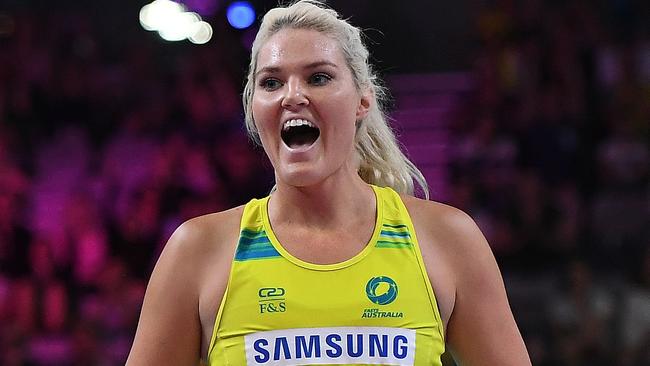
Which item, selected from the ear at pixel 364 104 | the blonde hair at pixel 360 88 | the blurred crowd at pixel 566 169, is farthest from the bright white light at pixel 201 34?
the ear at pixel 364 104

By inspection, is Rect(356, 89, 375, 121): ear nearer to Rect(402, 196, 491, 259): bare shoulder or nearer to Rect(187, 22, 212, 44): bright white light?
Rect(402, 196, 491, 259): bare shoulder

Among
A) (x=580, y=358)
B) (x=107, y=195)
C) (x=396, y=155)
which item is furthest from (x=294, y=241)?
(x=107, y=195)

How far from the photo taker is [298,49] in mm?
2080

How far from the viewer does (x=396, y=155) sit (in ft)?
7.91

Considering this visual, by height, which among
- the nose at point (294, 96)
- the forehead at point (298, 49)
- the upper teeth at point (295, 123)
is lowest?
the upper teeth at point (295, 123)

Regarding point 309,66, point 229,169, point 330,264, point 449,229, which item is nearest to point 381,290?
point 330,264

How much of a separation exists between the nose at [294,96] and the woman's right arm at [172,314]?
0.34 metres

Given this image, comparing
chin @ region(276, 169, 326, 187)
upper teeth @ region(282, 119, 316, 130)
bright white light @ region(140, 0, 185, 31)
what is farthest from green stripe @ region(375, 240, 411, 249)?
bright white light @ region(140, 0, 185, 31)

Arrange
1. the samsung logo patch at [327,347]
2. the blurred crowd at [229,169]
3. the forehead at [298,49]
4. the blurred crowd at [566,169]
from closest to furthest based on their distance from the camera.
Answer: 1. the samsung logo patch at [327,347]
2. the forehead at [298,49]
3. the blurred crowd at [566,169]
4. the blurred crowd at [229,169]

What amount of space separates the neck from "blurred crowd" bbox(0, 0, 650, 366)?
3082mm

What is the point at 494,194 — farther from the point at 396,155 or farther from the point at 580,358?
the point at 396,155

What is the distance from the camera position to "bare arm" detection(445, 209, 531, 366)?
213cm

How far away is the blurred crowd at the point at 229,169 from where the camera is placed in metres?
5.26

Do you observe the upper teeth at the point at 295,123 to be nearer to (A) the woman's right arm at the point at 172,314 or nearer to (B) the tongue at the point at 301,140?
(B) the tongue at the point at 301,140
